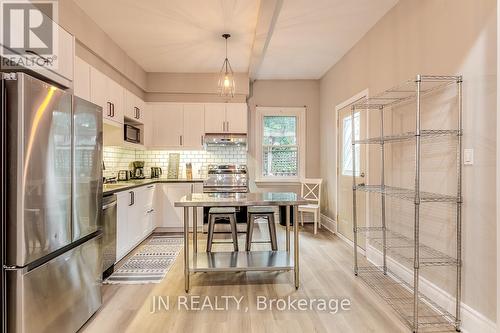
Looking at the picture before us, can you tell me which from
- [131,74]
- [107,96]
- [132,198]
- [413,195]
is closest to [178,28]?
[107,96]

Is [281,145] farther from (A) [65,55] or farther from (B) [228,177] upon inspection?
(A) [65,55]

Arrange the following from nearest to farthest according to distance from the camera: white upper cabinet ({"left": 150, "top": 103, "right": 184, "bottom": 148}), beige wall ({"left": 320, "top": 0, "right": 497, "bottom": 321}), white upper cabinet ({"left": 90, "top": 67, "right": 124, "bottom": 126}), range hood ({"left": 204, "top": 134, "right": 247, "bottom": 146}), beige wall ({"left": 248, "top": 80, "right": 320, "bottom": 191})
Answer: beige wall ({"left": 320, "top": 0, "right": 497, "bottom": 321}), white upper cabinet ({"left": 90, "top": 67, "right": 124, "bottom": 126}), range hood ({"left": 204, "top": 134, "right": 247, "bottom": 146}), white upper cabinet ({"left": 150, "top": 103, "right": 184, "bottom": 148}), beige wall ({"left": 248, "top": 80, "right": 320, "bottom": 191})

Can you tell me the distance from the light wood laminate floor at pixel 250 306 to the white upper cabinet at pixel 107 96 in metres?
2.01

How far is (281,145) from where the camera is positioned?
19.4 feet

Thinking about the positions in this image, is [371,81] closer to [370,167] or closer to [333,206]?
[370,167]

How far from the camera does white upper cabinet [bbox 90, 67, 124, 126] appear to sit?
337cm

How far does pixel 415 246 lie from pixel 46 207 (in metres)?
2.49

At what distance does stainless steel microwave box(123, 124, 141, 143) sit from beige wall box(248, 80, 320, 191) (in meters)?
2.04

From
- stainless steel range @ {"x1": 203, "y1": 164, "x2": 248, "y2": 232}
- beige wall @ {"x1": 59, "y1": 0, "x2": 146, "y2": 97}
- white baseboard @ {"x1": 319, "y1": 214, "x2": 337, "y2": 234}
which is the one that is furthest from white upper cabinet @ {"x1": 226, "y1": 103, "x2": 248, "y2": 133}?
white baseboard @ {"x1": 319, "y1": 214, "x2": 337, "y2": 234}

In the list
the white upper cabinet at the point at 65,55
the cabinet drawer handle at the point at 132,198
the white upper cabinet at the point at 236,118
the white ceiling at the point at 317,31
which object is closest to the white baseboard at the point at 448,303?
the white ceiling at the point at 317,31

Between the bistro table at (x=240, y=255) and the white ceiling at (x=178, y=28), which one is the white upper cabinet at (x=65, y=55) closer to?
the white ceiling at (x=178, y=28)

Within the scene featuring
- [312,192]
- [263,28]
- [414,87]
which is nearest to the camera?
[414,87]

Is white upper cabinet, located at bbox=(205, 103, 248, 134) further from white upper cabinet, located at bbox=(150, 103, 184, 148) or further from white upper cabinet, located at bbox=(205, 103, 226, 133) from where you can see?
white upper cabinet, located at bbox=(150, 103, 184, 148)

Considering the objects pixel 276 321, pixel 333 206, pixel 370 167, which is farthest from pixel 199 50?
pixel 276 321
